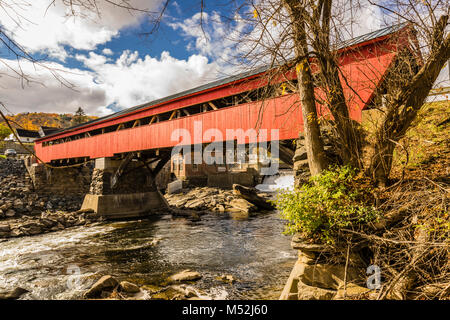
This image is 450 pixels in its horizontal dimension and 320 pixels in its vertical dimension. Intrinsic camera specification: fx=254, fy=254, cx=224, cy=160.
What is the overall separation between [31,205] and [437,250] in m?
19.0

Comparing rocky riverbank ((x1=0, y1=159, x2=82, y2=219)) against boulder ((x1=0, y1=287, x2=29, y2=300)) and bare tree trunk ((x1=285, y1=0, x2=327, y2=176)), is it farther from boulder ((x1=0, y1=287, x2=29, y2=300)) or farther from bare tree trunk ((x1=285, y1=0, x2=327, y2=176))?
bare tree trunk ((x1=285, y1=0, x2=327, y2=176))

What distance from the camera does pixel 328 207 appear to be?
3221 millimetres

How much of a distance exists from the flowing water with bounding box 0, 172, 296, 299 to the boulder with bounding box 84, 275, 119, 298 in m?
0.37

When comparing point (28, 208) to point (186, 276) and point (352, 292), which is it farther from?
point (352, 292)

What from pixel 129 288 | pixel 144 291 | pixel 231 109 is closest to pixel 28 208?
pixel 231 109

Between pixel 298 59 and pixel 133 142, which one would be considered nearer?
pixel 298 59

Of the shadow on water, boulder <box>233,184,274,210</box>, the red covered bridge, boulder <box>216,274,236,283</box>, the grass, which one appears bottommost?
the shadow on water

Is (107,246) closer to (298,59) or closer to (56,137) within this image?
(298,59)

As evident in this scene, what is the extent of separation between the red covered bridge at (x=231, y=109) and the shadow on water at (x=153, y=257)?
3113 millimetres

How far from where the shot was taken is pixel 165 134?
35.6ft

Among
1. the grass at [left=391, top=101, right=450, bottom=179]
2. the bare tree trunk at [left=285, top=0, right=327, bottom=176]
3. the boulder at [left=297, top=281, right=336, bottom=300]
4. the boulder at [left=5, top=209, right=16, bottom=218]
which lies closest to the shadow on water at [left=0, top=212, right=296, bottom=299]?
the boulder at [left=297, top=281, right=336, bottom=300]

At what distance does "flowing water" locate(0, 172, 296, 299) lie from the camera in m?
4.91

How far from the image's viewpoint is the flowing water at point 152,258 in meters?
4.91
